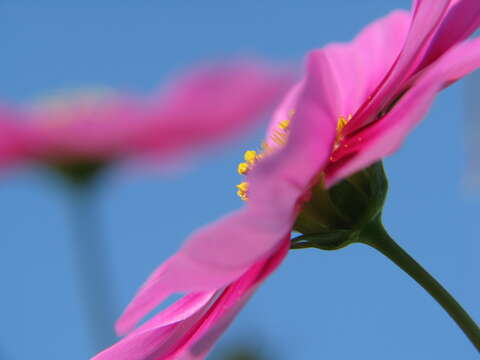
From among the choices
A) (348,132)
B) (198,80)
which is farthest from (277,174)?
(198,80)

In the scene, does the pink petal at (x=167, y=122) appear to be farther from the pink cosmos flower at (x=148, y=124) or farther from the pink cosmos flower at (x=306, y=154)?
the pink cosmos flower at (x=306, y=154)

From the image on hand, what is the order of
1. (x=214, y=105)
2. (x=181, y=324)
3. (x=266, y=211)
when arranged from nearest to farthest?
(x=266, y=211), (x=181, y=324), (x=214, y=105)

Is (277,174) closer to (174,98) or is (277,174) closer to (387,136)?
(387,136)

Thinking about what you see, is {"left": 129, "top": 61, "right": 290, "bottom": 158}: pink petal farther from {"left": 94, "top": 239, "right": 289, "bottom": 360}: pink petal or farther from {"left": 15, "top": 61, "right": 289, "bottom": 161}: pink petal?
{"left": 94, "top": 239, "right": 289, "bottom": 360}: pink petal

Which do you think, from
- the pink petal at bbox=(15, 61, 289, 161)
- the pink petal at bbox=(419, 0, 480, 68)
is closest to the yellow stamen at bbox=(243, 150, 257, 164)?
the pink petal at bbox=(419, 0, 480, 68)


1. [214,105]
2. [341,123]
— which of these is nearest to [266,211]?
[341,123]

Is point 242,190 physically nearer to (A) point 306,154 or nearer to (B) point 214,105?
(A) point 306,154
